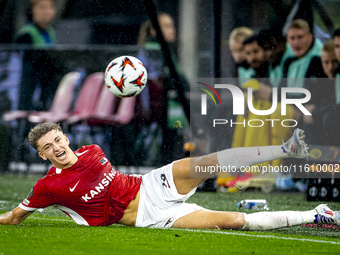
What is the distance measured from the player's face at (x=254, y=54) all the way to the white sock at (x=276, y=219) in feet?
13.2

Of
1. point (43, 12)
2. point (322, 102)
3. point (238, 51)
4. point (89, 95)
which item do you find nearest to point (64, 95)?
point (89, 95)

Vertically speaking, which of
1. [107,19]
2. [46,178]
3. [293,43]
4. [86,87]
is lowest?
[46,178]

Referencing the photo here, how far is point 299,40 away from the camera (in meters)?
7.20

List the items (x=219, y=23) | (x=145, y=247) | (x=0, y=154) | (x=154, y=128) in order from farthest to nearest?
(x=0, y=154), (x=154, y=128), (x=219, y=23), (x=145, y=247)

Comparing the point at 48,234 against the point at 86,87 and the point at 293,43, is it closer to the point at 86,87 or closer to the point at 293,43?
the point at 293,43

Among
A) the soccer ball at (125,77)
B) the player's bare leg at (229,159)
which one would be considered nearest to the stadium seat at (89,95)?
the soccer ball at (125,77)

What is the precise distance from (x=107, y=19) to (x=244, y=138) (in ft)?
16.4

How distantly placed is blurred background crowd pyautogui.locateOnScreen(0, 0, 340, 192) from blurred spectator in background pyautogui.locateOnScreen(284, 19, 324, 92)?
0.05ft

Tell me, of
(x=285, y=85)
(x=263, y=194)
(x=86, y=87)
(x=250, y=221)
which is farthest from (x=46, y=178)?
(x=86, y=87)

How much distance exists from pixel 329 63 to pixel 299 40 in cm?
58

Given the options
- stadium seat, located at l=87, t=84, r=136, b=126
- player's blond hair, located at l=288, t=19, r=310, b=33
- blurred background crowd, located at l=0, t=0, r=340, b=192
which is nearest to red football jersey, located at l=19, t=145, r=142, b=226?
blurred background crowd, located at l=0, t=0, r=340, b=192

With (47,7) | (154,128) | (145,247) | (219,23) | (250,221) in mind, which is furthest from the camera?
(47,7)

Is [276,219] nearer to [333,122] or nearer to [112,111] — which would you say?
[333,122]

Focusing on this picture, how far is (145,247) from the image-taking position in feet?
9.76
